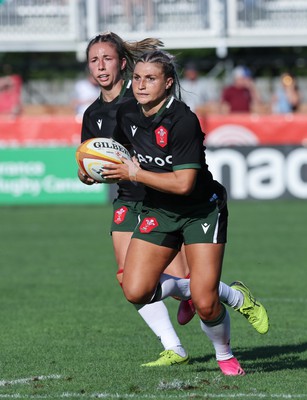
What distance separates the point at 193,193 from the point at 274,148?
Result: 11.4 m

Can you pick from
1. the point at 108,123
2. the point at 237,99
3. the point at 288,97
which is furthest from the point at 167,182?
the point at 288,97

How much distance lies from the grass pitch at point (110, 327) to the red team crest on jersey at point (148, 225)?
89cm

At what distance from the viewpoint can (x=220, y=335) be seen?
6.31m

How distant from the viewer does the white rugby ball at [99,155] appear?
6145 mm

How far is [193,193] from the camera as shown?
6164 millimetres

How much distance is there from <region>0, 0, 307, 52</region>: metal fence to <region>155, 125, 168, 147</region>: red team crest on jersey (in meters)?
15.3

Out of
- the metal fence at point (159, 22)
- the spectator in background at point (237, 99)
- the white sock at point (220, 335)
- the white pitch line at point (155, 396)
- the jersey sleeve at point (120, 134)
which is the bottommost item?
the white pitch line at point (155, 396)

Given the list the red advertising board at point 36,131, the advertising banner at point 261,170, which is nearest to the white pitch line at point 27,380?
the advertising banner at point 261,170

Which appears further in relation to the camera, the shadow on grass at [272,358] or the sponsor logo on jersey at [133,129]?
the shadow on grass at [272,358]

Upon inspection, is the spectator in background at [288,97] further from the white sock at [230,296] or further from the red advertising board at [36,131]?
the white sock at [230,296]

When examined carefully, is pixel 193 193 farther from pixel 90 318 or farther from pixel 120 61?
pixel 90 318

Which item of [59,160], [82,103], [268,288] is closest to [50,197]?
[59,160]

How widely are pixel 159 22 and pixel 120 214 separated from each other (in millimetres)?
14638

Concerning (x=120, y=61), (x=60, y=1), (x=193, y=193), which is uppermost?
(x=60, y=1)
